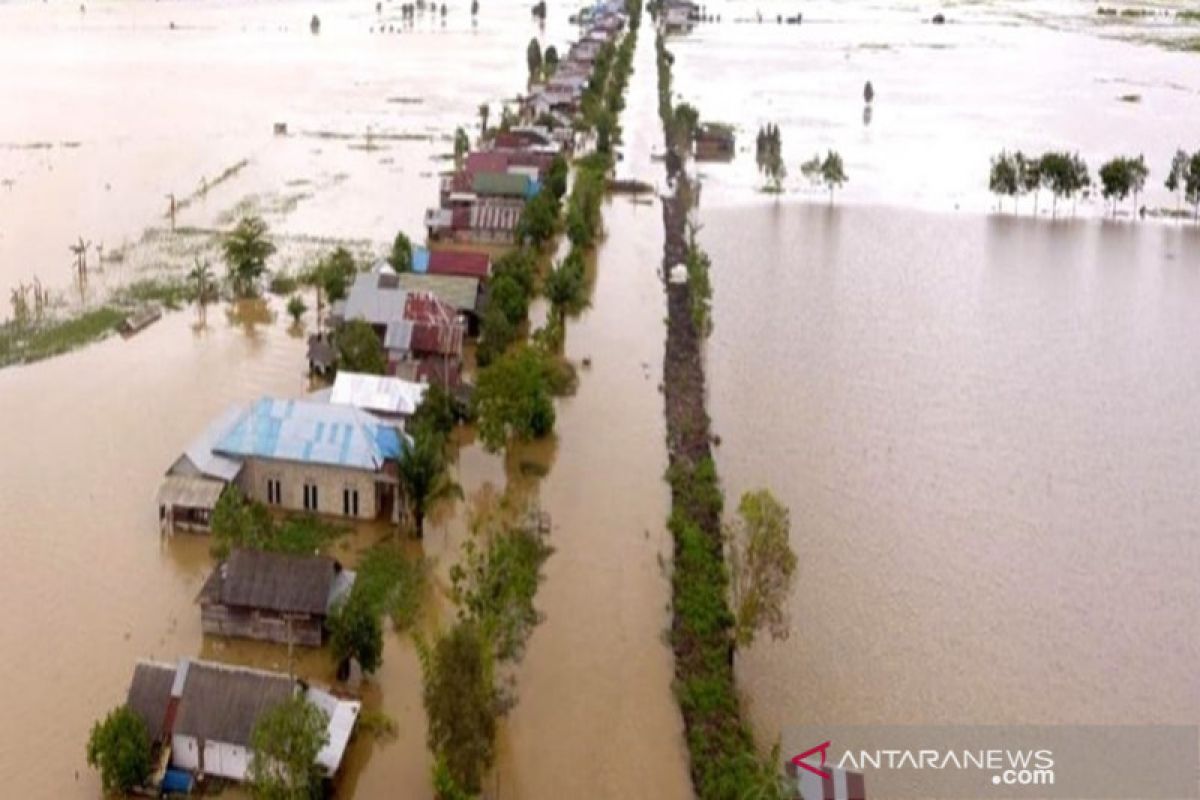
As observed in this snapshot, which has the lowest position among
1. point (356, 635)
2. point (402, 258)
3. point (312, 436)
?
point (356, 635)

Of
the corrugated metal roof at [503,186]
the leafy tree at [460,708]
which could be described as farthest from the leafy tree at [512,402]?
the corrugated metal roof at [503,186]

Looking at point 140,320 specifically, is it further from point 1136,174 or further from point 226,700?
point 1136,174

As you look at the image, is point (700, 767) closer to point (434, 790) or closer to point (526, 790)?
point (526, 790)

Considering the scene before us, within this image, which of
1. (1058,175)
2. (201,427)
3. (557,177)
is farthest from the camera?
(1058,175)

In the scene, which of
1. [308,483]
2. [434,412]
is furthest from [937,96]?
[308,483]

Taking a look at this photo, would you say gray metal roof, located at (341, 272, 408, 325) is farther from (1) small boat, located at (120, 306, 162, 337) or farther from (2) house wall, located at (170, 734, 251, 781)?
(2) house wall, located at (170, 734, 251, 781)

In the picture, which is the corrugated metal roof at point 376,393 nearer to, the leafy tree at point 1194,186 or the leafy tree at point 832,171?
the leafy tree at point 832,171
